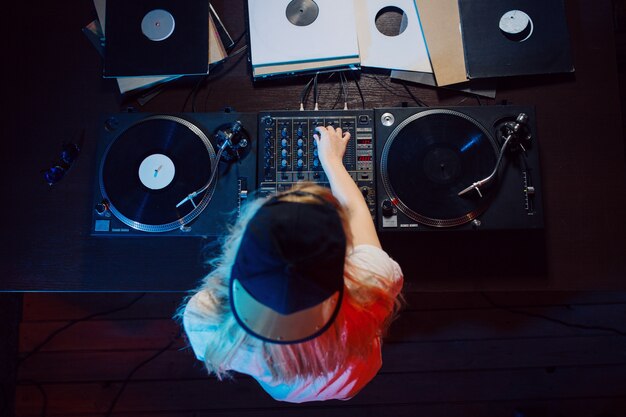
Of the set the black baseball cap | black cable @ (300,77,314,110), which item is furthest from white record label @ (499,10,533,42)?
the black baseball cap

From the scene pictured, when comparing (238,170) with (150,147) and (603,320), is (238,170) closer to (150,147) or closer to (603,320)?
(150,147)

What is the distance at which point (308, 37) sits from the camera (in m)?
1.61

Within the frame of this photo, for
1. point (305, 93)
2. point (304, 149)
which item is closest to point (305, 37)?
point (305, 93)

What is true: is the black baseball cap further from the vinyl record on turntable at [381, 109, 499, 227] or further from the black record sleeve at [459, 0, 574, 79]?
the black record sleeve at [459, 0, 574, 79]

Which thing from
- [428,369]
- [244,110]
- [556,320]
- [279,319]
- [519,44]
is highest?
[519,44]

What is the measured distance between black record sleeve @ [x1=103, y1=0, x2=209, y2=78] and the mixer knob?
28.9 inches

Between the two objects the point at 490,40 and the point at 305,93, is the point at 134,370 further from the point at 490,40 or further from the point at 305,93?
the point at 490,40

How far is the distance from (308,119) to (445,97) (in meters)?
0.53

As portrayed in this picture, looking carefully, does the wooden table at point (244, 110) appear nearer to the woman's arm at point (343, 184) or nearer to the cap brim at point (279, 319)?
the woman's arm at point (343, 184)

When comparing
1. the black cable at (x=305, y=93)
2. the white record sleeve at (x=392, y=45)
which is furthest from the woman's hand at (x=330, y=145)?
the white record sleeve at (x=392, y=45)

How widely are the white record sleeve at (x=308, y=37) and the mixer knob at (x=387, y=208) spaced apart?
0.53 meters

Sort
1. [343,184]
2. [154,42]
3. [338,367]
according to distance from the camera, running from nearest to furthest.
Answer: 1. [338,367]
2. [343,184]
3. [154,42]

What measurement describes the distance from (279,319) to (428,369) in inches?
62.6

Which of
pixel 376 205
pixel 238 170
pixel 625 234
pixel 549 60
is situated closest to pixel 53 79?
pixel 238 170
